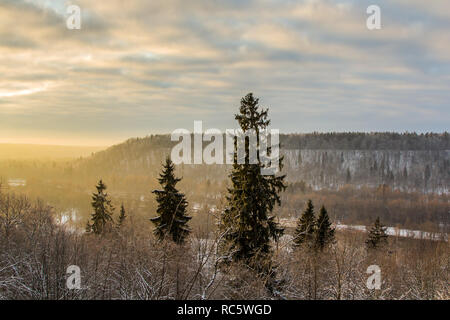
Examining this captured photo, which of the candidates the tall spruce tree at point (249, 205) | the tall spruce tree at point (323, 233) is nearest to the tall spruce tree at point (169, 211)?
the tall spruce tree at point (249, 205)

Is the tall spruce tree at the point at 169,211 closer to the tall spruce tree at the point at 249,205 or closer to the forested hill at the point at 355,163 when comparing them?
the tall spruce tree at the point at 249,205

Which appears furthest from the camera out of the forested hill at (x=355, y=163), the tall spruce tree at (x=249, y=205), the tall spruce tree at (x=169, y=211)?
the forested hill at (x=355, y=163)

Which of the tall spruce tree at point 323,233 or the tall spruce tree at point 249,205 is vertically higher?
the tall spruce tree at point 249,205

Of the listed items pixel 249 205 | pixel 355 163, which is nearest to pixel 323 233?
pixel 249 205

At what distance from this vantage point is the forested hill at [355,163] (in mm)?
138875

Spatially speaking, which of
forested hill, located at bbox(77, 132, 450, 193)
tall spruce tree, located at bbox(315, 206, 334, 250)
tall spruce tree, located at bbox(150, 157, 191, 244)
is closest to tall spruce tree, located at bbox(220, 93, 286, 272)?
tall spruce tree, located at bbox(150, 157, 191, 244)

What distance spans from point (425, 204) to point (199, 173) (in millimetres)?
102098

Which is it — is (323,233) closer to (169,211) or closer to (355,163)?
(169,211)

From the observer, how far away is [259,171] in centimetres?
1481

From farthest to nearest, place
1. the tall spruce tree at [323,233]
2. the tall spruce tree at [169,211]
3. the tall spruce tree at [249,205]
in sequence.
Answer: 1. the tall spruce tree at [323,233]
2. the tall spruce tree at [169,211]
3. the tall spruce tree at [249,205]
